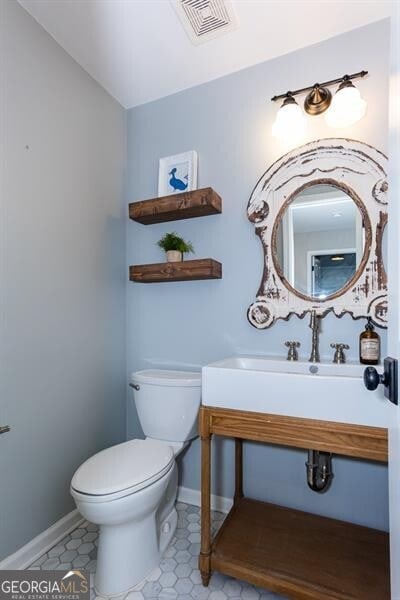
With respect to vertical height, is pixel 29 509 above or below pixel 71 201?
below

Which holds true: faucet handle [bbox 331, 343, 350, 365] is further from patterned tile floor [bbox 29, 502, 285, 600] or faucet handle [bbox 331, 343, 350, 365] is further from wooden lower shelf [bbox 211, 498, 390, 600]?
patterned tile floor [bbox 29, 502, 285, 600]

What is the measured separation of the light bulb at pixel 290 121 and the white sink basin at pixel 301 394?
3.64 ft

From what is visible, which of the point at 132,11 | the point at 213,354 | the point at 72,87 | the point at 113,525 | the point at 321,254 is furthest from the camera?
the point at 213,354

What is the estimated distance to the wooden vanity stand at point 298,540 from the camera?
1005 mm

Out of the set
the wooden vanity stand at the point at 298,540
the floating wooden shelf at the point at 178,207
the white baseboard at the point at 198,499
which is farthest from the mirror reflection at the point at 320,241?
the white baseboard at the point at 198,499

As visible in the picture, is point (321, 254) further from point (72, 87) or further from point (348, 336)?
point (72, 87)

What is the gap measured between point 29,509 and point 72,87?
78.2 inches

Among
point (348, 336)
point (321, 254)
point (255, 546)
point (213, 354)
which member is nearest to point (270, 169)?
point (321, 254)

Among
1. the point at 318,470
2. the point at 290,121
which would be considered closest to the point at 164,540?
the point at 318,470

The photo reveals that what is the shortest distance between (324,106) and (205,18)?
0.66 m

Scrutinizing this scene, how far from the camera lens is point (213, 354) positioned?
166 centimetres

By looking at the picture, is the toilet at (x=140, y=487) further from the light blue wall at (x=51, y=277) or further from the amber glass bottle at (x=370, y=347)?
the amber glass bottle at (x=370, y=347)

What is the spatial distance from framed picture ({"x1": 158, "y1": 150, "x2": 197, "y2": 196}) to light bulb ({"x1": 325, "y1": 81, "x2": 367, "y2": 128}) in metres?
0.72

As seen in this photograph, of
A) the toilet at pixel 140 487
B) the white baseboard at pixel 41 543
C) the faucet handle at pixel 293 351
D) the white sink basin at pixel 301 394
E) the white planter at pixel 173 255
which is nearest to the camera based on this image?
the white sink basin at pixel 301 394
